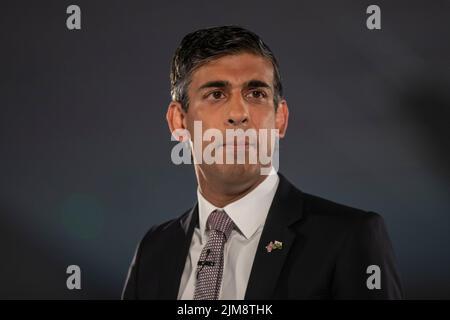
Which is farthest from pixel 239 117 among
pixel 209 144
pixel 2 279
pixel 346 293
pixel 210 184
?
pixel 2 279

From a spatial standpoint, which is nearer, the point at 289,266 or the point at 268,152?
the point at 289,266

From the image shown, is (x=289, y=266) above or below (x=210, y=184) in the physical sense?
below

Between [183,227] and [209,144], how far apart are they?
485 mm

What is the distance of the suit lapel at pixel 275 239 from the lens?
2699 millimetres

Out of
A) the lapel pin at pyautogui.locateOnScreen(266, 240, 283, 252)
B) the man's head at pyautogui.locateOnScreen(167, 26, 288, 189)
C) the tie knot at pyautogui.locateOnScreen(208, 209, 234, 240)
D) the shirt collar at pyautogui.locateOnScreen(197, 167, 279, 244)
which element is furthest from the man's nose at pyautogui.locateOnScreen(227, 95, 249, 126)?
the lapel pin at pyautogui.locateOnScreen(266, 240, 283, 252)

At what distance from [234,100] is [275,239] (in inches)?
25.3

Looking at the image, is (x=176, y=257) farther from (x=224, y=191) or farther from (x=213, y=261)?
(x=224, y=191)

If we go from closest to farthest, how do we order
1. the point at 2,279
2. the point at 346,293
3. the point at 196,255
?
the point at 346,293, the point at 196,255, the point at 2,279

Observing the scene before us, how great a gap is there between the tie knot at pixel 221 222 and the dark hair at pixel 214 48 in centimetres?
54

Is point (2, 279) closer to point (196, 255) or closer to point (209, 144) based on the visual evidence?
point (196, 255)

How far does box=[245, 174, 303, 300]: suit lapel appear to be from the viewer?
270cm

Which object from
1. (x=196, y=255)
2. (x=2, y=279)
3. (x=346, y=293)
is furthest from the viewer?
(x=2, y=279)

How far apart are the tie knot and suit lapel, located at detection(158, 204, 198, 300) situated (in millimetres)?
145
